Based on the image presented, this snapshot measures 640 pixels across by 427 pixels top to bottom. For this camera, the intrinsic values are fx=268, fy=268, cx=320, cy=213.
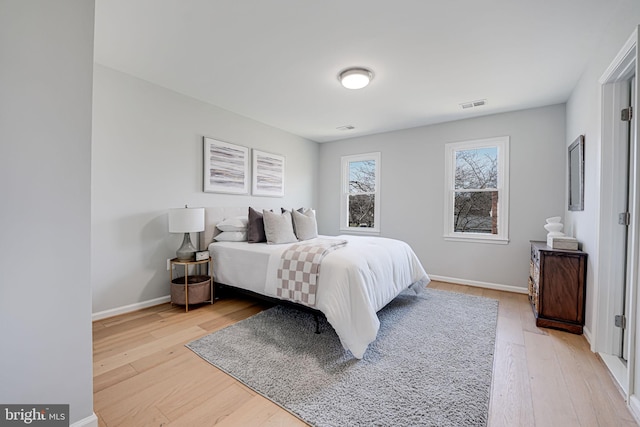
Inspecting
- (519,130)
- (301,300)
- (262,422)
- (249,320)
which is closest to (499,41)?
(519,130)

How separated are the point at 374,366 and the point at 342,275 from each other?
27.1 inches

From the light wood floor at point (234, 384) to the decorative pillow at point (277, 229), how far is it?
109 centimetres

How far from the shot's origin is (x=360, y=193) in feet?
17.0

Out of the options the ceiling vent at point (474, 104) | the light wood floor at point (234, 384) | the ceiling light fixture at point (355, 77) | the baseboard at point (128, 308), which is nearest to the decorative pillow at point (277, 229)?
the light wood floor at point (234, 384)

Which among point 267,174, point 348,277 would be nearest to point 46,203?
point 348,277

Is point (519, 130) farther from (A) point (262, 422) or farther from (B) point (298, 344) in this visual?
(A) point (262, 422)

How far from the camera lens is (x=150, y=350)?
7.02 ft

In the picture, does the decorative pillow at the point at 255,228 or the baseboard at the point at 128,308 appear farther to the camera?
the decorative pillow at the point at 255,228

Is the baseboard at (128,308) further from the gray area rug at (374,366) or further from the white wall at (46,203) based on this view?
the white wall at (46,203)

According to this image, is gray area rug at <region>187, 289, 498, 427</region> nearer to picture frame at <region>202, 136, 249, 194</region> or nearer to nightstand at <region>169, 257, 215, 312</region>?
nightstand at <region>169, 257, 215, 312</region>

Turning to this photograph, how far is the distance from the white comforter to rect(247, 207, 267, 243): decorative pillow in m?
0.71

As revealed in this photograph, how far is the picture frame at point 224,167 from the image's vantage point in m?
3.55

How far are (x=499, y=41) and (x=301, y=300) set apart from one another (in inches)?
108

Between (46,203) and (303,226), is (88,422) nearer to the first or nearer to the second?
(46,203)
